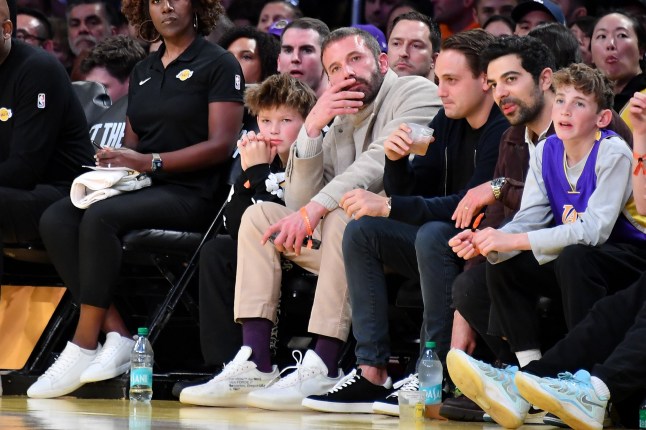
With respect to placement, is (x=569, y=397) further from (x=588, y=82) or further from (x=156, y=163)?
(x=156, y=163)

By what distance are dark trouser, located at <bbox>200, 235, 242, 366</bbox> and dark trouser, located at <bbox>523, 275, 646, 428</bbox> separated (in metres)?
1.87

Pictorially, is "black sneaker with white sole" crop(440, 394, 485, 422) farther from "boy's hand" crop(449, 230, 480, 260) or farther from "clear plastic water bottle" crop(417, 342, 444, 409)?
"boy's hand" crop(449, 230, 480, 260)

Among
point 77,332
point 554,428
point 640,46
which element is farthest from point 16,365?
point 640,46

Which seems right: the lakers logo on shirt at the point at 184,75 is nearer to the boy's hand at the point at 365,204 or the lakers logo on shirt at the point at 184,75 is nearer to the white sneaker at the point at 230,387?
the boy's hand at the point at 365,204

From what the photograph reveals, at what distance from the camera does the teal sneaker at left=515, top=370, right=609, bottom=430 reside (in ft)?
12.5

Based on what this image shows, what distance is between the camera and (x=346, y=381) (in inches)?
196

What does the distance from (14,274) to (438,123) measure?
8.70 feet

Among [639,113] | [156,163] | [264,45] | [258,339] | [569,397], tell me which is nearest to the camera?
[569,397]

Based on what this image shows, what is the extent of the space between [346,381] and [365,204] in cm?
73

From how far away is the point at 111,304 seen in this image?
6.14 m

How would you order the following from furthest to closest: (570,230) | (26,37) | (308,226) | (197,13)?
(26,37) → (197,13) → (308,226) → (570,230)

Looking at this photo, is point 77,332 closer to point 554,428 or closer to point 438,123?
point 438,123

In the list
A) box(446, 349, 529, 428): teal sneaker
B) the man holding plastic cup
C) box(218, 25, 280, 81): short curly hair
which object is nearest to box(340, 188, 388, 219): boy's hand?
the man holding plastic cup

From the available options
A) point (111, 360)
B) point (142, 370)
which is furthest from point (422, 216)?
point (111, 360)
